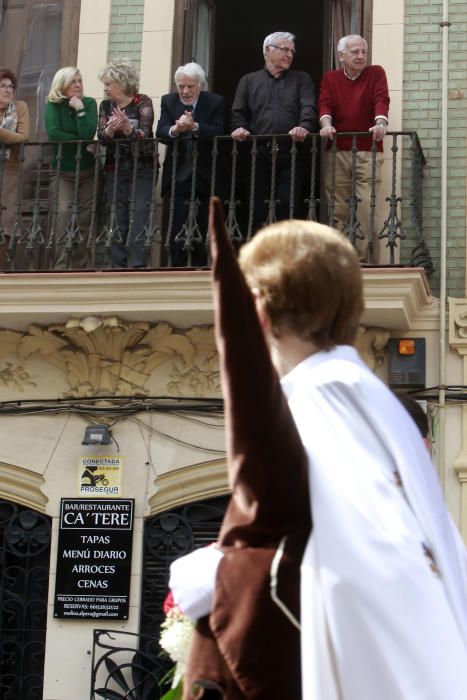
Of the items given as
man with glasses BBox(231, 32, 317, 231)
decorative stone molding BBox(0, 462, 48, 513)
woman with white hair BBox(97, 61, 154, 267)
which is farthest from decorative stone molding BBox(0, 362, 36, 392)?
man with glasses BBox(231, 32, 317, 231)

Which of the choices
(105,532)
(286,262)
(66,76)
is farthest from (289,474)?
(66,76)

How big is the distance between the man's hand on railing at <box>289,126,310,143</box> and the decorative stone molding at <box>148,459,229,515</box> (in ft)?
7.96

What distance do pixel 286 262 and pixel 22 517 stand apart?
7.85 meters

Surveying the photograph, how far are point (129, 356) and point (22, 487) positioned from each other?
126 centimetres

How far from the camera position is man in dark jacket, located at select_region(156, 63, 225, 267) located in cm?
991

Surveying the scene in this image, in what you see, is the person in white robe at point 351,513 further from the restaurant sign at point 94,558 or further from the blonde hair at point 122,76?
the blonde hair at point 122,76

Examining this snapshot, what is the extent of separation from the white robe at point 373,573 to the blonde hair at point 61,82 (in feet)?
26.2

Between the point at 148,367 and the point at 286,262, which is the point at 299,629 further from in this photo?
the point at 148,367

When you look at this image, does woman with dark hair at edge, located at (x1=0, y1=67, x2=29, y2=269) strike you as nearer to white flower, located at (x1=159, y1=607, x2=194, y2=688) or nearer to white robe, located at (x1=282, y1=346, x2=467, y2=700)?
white flower, located at (x1=159, y1=607, x2=194, y2=688)

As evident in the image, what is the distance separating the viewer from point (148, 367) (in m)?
10.0

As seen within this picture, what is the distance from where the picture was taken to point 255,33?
14.4 meters

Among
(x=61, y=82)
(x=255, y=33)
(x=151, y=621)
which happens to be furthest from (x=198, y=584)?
(x=255, y=33)

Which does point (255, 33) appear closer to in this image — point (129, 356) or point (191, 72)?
point (191, 72)

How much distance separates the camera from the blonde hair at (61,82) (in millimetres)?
10156
